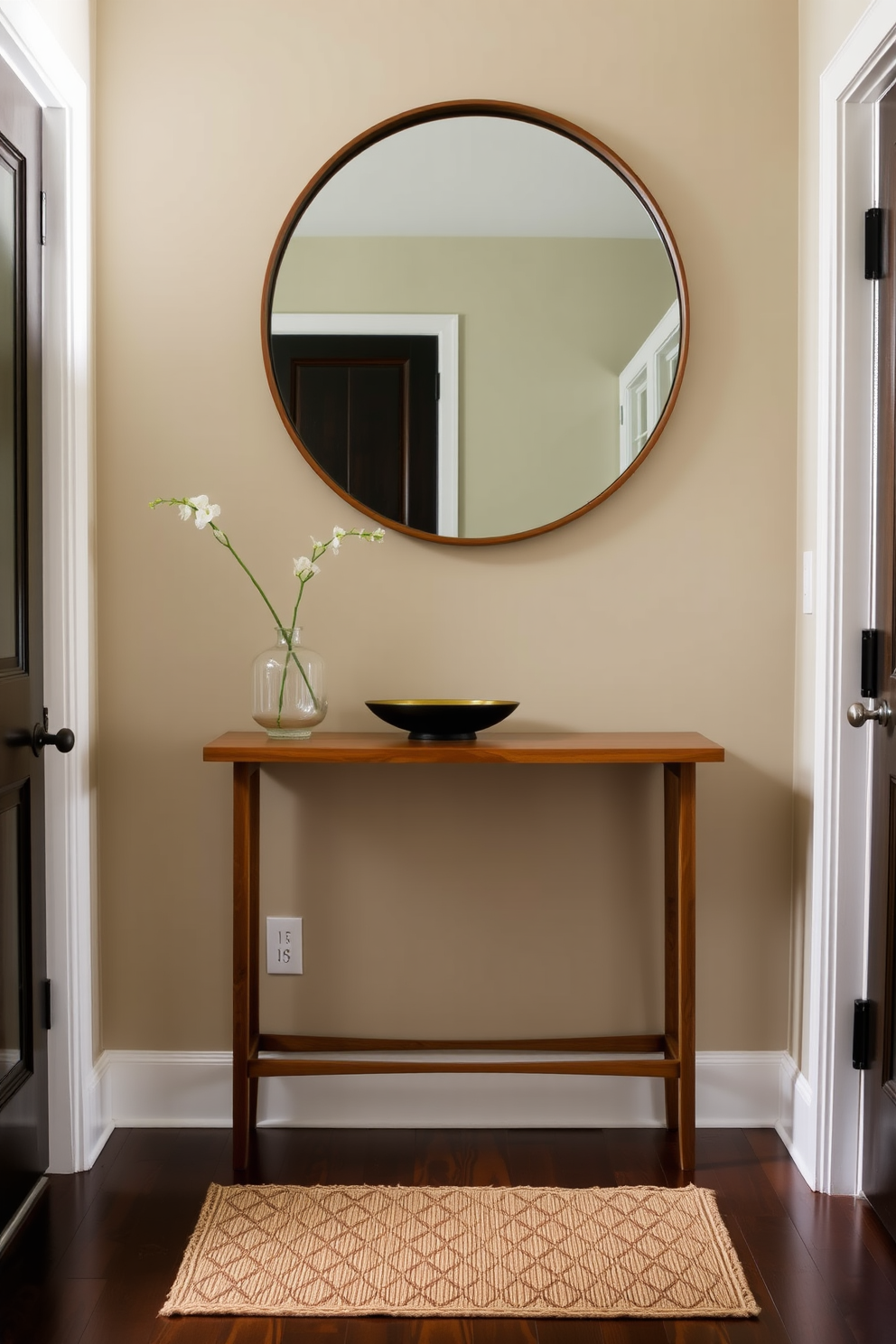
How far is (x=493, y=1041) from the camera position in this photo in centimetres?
216

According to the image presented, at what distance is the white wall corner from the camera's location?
7.19 feet

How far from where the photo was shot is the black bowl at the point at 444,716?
197 centimetres

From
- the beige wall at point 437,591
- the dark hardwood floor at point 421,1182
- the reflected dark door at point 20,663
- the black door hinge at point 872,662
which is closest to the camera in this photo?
the dark hardwood floor at point 421,1182

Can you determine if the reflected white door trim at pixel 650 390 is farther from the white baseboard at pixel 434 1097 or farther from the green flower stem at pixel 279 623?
the white baseboard at pixel 434 1097

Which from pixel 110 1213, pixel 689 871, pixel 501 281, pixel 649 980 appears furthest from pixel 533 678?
pixel 110 1213

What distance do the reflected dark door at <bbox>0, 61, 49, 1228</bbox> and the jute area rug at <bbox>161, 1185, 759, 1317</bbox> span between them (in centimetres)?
41

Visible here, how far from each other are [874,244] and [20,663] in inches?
69.6

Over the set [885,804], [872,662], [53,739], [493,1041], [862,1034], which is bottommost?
[493,1041]

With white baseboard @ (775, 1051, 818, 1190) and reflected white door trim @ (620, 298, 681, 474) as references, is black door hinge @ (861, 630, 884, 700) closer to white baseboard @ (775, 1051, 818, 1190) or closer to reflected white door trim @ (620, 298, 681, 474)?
reflected white door trim @ (620, 298, 681, 474)

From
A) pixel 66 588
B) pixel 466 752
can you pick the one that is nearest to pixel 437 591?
pixel 466 752

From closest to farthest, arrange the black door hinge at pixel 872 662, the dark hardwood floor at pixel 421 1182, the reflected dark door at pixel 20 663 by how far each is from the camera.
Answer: the dark hardwood floor at pixel 421 1182 → the reflected dark door at pixel 20 663 → the black door hinge at pixel 872 662

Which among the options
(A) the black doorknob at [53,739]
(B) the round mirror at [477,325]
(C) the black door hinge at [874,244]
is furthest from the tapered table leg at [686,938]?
(A) the black doorknob at [53,739]

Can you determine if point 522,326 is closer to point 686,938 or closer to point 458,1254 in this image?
point 686,938

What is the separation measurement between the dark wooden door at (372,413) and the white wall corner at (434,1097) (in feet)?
4.00
